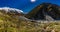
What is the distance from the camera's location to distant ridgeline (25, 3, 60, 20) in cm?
1618

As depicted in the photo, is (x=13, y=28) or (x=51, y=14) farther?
(x=51, y=14)

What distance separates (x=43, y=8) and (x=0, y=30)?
24.7 feet

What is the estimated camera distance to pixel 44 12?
645 inches

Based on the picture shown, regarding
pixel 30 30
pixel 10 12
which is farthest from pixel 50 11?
pixel 30 30

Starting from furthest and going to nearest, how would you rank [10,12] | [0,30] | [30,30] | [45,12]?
[45,12]
[10,12]
[30,30]
[0,30]

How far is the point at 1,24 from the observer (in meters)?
10.6

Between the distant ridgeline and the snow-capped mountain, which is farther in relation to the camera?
the distant ridgeline

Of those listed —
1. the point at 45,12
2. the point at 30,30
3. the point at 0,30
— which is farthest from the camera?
the point at 45,12

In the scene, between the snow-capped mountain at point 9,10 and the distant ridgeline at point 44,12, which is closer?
the snow-capped mountain at point 9,10

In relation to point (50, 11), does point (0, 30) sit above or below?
below

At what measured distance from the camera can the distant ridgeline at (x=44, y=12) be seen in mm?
16181

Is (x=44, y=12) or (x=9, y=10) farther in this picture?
(x=44, y=12)

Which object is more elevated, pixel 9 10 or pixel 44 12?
pixel 9 10

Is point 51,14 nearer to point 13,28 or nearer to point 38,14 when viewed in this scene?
point 38,14
